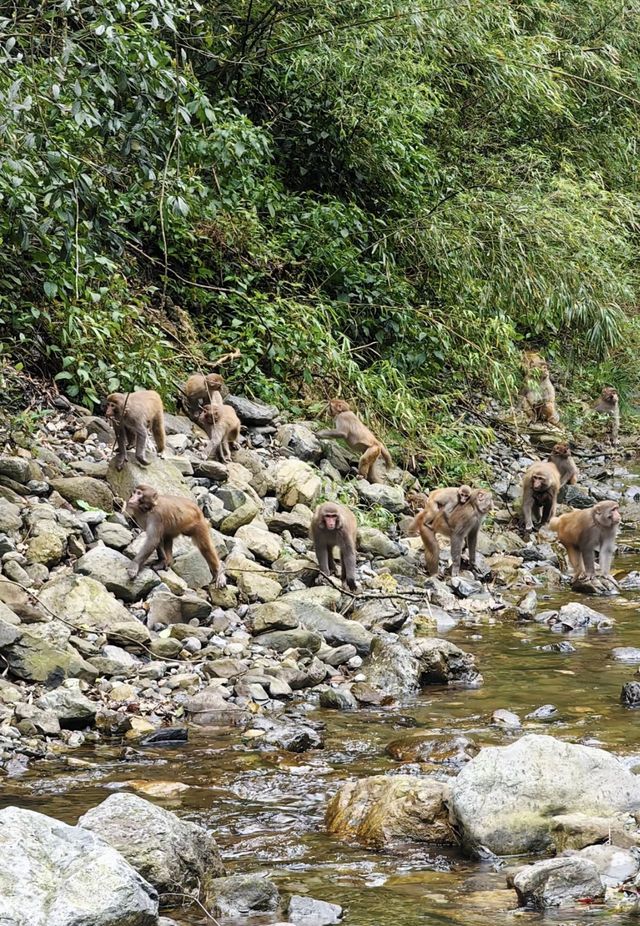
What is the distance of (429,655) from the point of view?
8.04 meters

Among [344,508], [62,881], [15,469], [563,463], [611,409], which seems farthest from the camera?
[611,409]

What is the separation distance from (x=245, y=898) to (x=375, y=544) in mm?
6929

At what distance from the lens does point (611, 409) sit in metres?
18.8

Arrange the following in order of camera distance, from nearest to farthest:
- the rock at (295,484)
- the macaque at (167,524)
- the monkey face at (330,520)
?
1. the macaque at (167,524)
2. the monkey face at (330,520)
3. the rock at (295,484)

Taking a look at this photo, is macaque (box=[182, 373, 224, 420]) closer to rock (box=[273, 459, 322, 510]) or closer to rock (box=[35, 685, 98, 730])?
rock (box=[273, 459, 322, 510])

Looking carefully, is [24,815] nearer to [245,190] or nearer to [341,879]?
[341,879]

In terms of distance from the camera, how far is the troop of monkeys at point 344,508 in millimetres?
8922

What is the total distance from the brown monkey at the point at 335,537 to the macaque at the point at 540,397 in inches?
318

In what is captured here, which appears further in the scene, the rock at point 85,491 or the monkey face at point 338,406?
the monkey face at point 338,406

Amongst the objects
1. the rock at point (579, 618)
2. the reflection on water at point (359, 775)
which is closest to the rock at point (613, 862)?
the reflection on water at point (359, 775)

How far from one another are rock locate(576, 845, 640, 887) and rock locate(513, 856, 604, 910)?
0.11 m

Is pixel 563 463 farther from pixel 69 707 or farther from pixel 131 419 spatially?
pixel 69 707

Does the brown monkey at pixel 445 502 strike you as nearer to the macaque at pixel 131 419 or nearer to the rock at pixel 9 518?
the macaque at pixel 131 419

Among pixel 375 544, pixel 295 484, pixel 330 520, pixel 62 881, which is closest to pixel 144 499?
pixel 330 520
